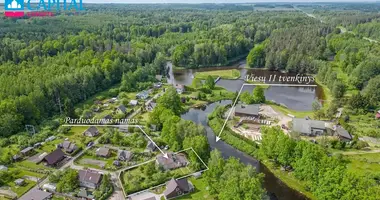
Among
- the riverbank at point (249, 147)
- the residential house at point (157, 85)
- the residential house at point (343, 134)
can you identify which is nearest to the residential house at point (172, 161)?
the riverbank at point (249, 147)

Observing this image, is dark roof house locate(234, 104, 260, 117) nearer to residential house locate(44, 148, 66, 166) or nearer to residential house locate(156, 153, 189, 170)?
residential house locate(156, 153, 189, 170)

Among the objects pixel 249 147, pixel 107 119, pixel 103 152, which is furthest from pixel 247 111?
pixel 103 152

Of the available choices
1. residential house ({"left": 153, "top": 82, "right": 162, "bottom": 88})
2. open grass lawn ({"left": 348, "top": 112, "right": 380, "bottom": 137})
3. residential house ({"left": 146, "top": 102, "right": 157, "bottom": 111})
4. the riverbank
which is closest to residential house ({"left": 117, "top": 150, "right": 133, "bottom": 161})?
the riverbank

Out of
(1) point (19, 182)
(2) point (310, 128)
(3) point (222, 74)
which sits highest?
(3) point (222, 74)

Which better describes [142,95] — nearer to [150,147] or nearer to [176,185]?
[150,147]

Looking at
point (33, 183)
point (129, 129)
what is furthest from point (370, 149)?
point (33, 183)

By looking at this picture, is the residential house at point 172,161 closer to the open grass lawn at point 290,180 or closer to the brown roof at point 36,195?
the open grass lawn at point 290,180
